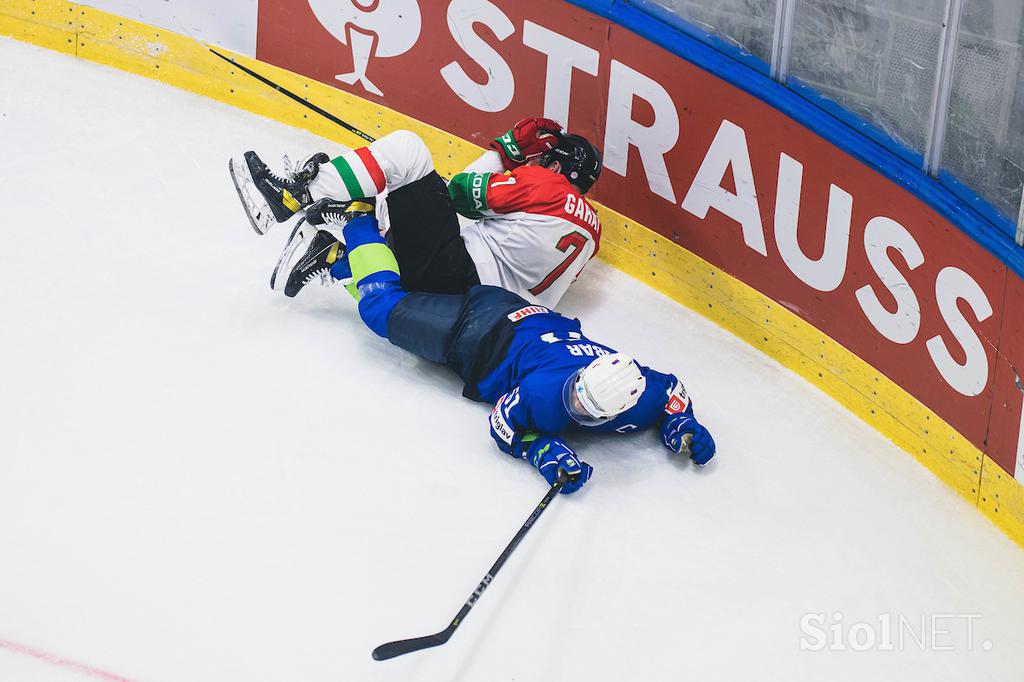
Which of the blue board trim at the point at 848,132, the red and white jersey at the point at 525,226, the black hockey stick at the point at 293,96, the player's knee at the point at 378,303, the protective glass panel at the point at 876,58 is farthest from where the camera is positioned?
the black hockey stick at the point at 293,96

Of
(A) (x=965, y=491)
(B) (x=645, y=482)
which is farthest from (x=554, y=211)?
(A) (x=965, y=491)

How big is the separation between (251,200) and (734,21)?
178 centimetres

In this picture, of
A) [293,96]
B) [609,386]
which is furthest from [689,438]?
[293,96]

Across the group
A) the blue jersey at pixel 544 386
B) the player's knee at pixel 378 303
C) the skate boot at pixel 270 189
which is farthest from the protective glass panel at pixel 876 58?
the skate boot at pixel 270 189

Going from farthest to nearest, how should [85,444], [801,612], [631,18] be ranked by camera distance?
[631,18]
[85,444]
[801,612]

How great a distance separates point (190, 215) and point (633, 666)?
263 cm

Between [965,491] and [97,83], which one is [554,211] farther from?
[97,83]

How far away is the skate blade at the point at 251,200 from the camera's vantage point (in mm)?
4176

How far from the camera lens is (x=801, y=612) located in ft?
10.7

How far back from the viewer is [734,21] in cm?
420

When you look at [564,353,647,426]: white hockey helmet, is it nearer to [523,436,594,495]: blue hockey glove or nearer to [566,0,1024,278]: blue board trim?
[523,436,594,495]: blue hockey glove

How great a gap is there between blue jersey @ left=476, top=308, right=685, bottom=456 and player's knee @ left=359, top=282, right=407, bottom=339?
0.41 metres

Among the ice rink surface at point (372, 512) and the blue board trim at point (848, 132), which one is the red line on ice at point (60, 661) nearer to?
the ice rink surface at point (372, 512)

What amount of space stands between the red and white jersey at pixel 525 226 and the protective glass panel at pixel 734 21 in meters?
0.72
